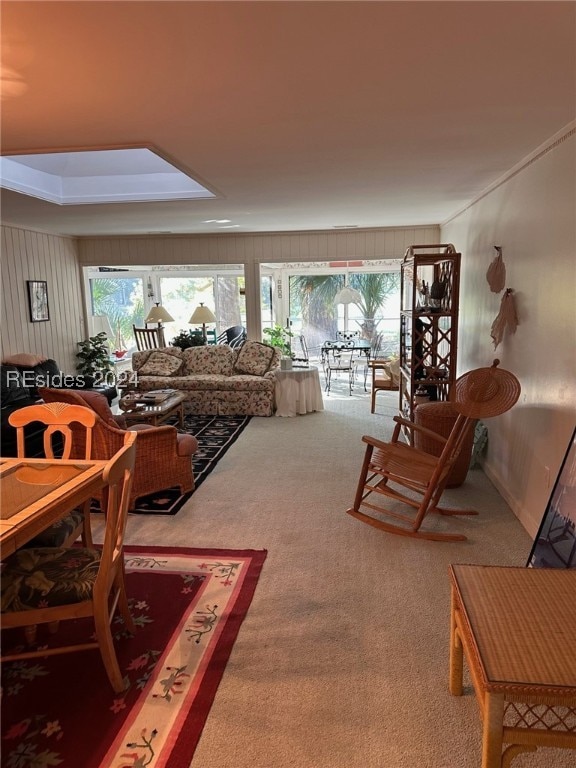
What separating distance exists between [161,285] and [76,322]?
9.84 ft

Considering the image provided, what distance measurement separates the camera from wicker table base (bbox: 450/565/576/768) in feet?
4.37

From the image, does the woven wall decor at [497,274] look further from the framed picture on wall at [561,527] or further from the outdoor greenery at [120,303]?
the outdoor greenery at [120,303]

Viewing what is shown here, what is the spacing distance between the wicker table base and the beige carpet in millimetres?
221

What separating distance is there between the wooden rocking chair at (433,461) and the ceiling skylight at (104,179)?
2.63m

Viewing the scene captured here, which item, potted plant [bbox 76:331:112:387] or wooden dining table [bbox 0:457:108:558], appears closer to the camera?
wooden dining table [bbox 0:457:108:558]

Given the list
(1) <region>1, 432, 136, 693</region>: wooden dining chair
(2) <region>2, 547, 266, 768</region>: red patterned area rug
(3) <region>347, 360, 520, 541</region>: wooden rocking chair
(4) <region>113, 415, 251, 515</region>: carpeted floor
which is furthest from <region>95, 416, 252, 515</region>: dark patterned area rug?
(1) <region>1, 432, 136, 693</region>: wooden dining chair

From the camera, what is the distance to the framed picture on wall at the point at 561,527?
2.19 m

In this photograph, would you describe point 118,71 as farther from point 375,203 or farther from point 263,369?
point 263,369

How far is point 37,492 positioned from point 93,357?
232 inches

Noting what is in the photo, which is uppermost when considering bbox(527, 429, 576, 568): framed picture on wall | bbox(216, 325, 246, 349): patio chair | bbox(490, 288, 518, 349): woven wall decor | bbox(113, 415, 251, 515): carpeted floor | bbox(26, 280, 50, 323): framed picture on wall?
bbox(26, 280, 50, 323): framed picture on wall

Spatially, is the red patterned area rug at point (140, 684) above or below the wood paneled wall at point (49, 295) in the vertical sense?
below

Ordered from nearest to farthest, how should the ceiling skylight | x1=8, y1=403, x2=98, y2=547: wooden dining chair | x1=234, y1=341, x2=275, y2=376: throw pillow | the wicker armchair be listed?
x1=8, y1=403, x2=98, y2=547: wooden dining chair < the wicker armchair < the ceiling skylight < x1=234, y1=341, x2=275, y2=376: throw pillow

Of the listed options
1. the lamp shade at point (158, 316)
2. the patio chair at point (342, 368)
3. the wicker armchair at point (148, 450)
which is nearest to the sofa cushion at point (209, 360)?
the lamp shade at point (158, 316)

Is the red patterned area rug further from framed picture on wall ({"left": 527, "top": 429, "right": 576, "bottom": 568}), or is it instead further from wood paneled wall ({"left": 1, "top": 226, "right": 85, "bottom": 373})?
wood paneled wall ({"left": 1, "top": 226, "right": 85, "bottom": 373})
